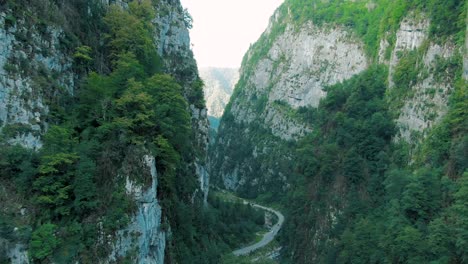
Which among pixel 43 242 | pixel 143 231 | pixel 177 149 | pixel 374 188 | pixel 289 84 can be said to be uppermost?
pixel 289 84

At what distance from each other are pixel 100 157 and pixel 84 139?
1.88 meters

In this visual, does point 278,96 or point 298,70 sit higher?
point 298,70

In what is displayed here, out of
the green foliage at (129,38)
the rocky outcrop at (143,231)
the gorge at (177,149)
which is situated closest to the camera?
the gorge at (177,149)

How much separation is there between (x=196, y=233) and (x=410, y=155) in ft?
82.4

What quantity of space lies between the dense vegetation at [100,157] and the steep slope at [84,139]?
7 cm

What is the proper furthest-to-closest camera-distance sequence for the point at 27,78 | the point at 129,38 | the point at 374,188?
the point at 374,188 → the point at 129,38 → the point at 27,78

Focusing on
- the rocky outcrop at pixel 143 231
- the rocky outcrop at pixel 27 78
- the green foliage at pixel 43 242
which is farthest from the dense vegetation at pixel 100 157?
the rocky outcrop at pixel 27 78

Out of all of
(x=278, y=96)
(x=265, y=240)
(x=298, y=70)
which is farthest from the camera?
(x=278, y=96)

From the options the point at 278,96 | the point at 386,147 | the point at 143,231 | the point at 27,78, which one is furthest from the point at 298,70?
the point at 143,231

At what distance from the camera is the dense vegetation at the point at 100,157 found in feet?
81.0

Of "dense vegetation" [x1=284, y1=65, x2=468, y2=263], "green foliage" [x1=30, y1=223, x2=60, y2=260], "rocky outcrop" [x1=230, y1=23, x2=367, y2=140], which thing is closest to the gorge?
"green foliage" [x1=30, y1=223, x2=60, y2=260]

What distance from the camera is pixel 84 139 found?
28469 millimetres

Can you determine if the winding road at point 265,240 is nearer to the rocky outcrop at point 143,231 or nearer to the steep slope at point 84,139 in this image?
the steep slope at point 84,139

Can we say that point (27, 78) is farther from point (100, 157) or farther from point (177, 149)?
point (177, 149)
